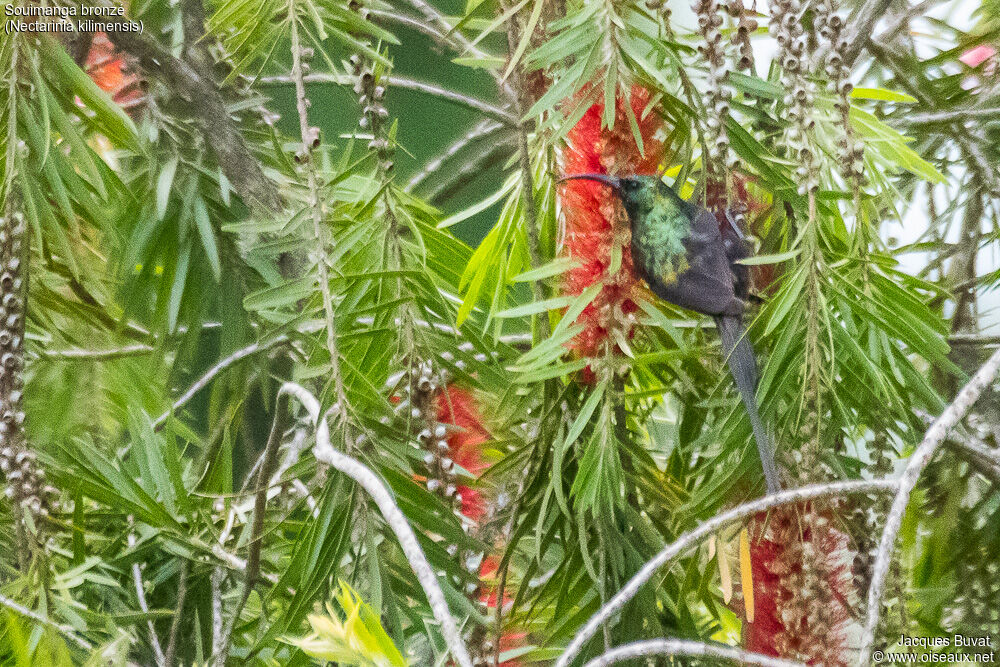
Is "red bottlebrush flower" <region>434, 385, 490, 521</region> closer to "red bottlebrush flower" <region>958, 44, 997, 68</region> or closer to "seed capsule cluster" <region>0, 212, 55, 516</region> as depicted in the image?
"seed capsule cluster" <region>0, 212, 55, 516</region>

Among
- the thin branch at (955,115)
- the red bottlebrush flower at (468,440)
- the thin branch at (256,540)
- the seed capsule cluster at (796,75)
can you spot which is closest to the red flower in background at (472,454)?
the red bottlebrush flower at (468,440)

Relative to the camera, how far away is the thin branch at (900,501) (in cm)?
27

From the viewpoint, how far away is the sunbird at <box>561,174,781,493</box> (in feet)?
1.10

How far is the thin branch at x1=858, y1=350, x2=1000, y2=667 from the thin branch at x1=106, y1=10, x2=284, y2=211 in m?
0.38

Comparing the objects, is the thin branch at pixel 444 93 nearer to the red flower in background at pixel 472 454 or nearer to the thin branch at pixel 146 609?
the red flower in background at pixel 472 454

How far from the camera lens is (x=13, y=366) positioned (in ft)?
1.29

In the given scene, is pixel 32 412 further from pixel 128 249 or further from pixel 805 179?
pixel 805 179

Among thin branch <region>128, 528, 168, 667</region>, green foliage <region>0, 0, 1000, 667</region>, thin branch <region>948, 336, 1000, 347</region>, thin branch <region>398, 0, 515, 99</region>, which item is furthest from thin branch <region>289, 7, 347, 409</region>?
thin branch <region>948, 336, 1000, 347</region>

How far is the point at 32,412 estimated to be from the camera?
521mm

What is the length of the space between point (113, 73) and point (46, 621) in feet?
1.09

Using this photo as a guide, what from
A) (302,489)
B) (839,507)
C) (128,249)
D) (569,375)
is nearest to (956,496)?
(839,507)

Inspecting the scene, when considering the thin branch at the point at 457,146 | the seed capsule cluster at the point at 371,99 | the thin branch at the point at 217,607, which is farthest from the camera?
the thin branch at the point at 457,146

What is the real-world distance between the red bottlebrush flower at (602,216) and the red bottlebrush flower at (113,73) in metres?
0.30

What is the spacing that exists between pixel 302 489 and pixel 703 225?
339 millimetres
